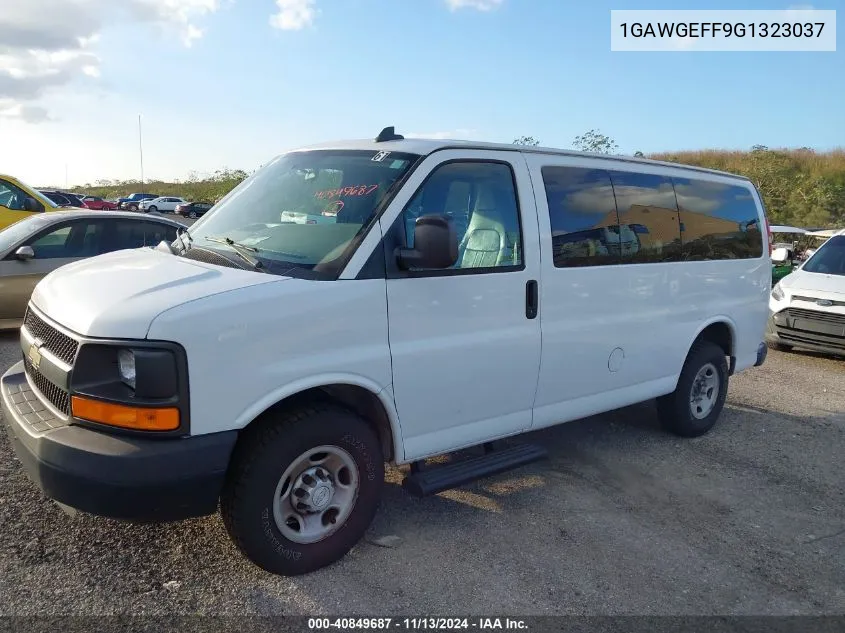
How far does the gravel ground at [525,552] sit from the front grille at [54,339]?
1.06 meters

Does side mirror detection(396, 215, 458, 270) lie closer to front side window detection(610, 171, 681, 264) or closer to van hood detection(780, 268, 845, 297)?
front side window detection(610, 171, 681, 264)

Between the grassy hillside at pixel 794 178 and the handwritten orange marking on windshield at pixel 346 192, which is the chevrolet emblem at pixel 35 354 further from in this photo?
the grassy hillside at pixel 794 178

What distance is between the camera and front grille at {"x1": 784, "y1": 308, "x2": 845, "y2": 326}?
870cm

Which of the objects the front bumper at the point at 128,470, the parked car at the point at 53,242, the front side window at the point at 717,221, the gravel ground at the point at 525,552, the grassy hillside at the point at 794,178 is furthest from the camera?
the grassy hillside at the point at 794,178

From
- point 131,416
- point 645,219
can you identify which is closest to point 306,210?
point 131,416

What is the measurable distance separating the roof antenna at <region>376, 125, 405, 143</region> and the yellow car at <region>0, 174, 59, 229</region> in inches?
315

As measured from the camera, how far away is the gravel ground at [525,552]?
3201 millimetres

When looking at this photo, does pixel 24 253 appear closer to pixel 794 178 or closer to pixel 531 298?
pixel 531 298

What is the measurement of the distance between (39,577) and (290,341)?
5.30 ft

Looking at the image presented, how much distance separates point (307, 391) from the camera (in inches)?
133

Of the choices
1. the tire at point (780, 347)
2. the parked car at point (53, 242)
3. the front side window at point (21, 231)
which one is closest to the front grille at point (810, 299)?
the tire at point (780, 347)

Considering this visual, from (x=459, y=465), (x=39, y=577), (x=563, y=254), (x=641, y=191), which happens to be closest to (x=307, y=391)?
(x=459, y=465)

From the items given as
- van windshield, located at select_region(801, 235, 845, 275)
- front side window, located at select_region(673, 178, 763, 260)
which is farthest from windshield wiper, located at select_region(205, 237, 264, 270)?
van windshield, located at select_region(801, 235, 845, 275)

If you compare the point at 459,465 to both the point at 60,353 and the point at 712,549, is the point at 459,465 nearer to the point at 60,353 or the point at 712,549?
the point at 712,549
